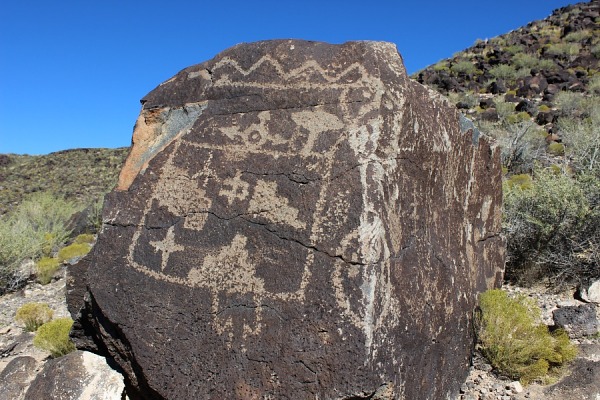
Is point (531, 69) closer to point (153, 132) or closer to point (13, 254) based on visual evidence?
point (13, 254)

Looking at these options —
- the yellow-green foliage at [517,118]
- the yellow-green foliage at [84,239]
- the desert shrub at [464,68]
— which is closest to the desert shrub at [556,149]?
the yellow-green foliage at [517,118]

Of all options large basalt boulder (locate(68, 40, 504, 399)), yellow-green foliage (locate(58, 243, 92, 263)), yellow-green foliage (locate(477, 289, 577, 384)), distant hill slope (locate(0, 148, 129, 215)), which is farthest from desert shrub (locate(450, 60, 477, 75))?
large basalt boulder (locate(68, 40, 504, 399))

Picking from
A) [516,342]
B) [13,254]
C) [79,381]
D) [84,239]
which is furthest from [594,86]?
[79,381]

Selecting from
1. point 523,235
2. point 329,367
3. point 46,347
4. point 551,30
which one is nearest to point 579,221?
point 523,235

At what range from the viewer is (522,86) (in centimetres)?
1927

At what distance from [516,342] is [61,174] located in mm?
23703

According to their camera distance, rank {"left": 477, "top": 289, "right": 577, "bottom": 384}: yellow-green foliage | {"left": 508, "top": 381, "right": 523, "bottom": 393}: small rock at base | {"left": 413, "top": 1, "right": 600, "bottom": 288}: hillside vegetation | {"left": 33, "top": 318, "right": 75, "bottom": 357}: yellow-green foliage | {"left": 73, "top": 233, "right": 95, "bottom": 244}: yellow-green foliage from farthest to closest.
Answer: {"left": 73, "top": 233, "right": 95, "bottom": 244}: yellow-green foliage
{"left": 413, "top": 1, "right": 600, "bottom": 288}: hillside vegetation
{"left": 33, "top": 318, "right": 75, "bottom": 357}: yellow-green foliage
{"left": 477, "top": 289, "right": 577, "bottom": 384}: yellow-green foliage
{"left": 508, "top": 381, "right": 523, "bottom": 393}: small rock at base

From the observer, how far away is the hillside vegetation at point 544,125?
219 inches

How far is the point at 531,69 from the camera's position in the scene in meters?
22.2

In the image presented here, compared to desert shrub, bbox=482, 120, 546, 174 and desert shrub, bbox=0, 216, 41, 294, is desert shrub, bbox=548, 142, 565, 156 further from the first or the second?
desert shrub, bbox=0, 216, 41, 294

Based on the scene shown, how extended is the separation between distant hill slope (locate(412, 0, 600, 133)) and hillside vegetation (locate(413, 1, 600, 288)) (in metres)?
0.04

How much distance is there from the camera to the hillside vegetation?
18.2 feet

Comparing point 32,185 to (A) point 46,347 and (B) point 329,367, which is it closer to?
(A) point 46,347

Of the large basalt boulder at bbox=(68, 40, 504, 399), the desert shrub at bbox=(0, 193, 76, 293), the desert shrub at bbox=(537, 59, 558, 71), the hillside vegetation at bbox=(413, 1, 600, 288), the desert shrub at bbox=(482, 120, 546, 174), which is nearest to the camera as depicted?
the large basalt boulder at bbox=(68, 40, 504, 399)
